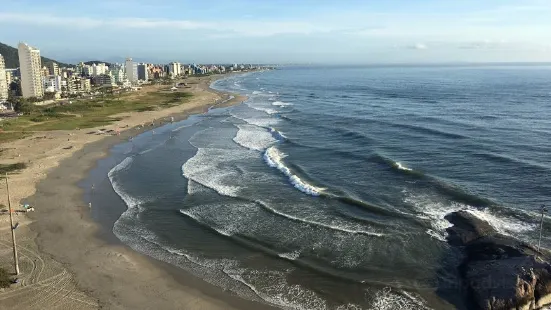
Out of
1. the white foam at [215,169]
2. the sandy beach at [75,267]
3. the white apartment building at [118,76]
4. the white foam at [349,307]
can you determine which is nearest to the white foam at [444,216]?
the white foam at [349,307]

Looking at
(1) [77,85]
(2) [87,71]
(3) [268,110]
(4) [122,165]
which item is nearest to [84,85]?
(1) [77,85]

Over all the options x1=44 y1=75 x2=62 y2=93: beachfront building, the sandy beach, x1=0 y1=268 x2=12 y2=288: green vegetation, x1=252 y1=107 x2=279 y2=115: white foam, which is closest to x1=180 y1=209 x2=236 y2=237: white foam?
the sandy beach

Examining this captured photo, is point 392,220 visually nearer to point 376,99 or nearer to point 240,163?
point 240,163

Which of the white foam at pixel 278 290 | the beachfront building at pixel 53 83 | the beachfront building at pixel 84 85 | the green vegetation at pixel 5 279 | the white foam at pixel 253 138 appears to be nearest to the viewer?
the white foam at pixel 278 290

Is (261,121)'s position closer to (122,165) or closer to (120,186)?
(122,165)

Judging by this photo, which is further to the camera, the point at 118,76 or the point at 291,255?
the point at 118,76

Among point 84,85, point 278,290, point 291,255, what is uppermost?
point 84,85

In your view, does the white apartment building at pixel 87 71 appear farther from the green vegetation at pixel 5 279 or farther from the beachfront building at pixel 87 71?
the green vegetation at pixel 5 279
